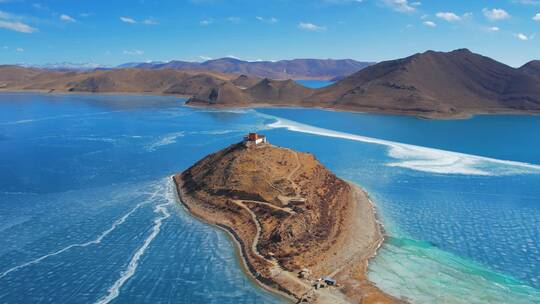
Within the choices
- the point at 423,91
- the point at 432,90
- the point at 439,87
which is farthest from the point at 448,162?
the point at 439,87

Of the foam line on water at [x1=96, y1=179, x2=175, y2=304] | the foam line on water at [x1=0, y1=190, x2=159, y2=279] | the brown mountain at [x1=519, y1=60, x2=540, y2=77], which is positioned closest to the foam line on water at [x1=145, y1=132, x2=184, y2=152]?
the foam line on water at [x1=96, y1=179, x2=175, y2=304]

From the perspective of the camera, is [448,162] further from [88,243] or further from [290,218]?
[88,243]

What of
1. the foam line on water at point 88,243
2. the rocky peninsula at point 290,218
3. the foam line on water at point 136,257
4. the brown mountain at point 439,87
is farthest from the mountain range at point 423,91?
the foam line on water at point 88,243

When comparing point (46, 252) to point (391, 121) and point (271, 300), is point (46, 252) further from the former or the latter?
point (391, 121)

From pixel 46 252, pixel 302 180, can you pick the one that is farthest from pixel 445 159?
pixel 46 252

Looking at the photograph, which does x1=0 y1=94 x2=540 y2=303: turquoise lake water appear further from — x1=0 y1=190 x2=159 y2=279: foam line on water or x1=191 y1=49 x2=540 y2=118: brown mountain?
x1=191 y1=49 x2=540 y2=118: brown mountain

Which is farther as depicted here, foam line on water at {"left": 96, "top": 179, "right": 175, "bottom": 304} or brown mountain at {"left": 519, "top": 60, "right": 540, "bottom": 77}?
brown mountain at {"left": 519, "top": 60, "right": 540, "bottom": 77}

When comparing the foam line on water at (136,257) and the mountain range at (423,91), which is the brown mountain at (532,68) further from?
the foam line on water at (136,257)
